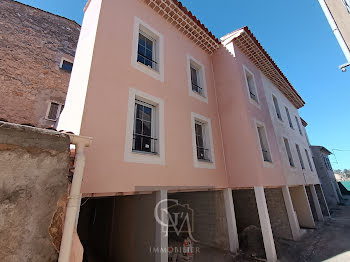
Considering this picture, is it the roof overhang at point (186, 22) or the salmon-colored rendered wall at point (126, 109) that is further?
the roof overhang at point (186, 22)

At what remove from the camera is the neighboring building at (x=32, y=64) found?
9.76 metres

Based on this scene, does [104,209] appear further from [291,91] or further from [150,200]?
[291,91]

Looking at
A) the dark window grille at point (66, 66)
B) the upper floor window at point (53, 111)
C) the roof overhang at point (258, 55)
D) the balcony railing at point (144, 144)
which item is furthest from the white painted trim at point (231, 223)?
the dark window grille at point (66, 66)

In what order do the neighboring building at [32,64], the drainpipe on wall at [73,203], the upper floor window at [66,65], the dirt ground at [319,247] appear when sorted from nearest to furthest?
the drainpipe on wall at [73,203] → the dirt ground at [319,247] → the neighboring building at [32,64] → the upper floor window at [66,65]

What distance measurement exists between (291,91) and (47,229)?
1680cm

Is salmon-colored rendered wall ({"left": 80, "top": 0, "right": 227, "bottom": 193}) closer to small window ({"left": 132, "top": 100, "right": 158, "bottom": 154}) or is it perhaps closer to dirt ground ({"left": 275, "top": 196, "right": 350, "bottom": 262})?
small window ({"left": 132, "top": 100, "right": 158, "bottom": 154})

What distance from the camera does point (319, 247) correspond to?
734cm

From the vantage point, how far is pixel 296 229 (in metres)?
8.20

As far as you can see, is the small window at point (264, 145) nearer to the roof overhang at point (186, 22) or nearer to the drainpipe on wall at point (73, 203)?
the roof overhang at point (186, 22)

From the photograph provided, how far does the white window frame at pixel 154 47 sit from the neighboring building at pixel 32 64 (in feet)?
27.7

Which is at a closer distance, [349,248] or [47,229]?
[47,229]

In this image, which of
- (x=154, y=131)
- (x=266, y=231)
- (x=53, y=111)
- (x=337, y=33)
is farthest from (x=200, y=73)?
(x=53, y=111)

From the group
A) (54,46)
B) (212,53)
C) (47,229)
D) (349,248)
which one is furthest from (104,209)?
(54,46)

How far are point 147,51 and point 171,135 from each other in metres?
3.38
